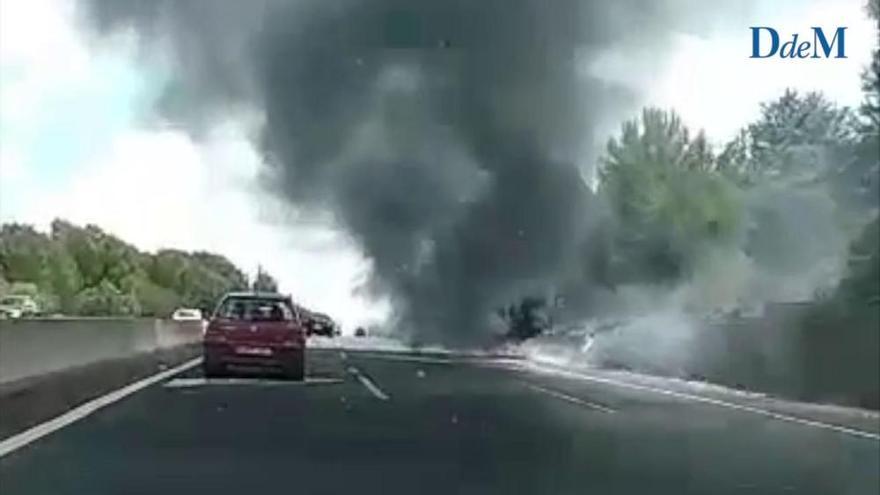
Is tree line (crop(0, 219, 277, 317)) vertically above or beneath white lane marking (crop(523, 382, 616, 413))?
above

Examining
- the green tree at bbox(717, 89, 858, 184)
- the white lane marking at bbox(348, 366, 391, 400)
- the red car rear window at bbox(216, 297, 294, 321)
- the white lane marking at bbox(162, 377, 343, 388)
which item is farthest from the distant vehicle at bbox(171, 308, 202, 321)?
the green tree at bbox(717, 89, 858, 184)

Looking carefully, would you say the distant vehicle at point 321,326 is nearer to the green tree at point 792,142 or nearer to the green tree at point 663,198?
the green tree at point 663,198

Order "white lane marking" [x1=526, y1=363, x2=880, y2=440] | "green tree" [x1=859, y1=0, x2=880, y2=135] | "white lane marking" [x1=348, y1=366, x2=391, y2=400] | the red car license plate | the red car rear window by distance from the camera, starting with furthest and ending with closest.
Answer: the red car rear window
the red car license plate
"white lane marking" [x1=348, y1=366, x2=391, y2=400]
"white lane marking" [x1=526, y1=363, x2=880, y2=440]
"green tree" [x1=859, y1=0, x2=880, y2=135]

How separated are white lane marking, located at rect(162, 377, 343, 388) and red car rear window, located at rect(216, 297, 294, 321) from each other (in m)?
1.31

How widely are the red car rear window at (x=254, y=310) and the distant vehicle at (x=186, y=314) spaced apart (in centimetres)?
871

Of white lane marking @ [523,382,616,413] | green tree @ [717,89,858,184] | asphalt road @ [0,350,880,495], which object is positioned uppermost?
green tree @ [717,89,858,184]

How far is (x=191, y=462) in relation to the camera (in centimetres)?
1858

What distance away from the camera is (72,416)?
86.0 ft

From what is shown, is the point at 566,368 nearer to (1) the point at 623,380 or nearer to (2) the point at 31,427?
(1) the point at 623,380

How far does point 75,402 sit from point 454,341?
56.9 feet

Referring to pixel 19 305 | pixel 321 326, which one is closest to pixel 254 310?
pixel 19 305

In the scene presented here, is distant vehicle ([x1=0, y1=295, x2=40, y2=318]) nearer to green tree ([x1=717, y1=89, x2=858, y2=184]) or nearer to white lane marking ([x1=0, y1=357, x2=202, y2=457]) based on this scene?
white lane marking ([x1=0, y1=357, x2=202, y2=457])

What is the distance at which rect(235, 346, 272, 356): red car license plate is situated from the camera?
39.3 metres

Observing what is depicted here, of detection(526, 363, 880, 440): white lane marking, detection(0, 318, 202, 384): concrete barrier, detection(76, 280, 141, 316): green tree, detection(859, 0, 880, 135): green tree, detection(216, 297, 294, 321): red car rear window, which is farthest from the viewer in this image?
detection(76, 280, 141, 316): green tree
